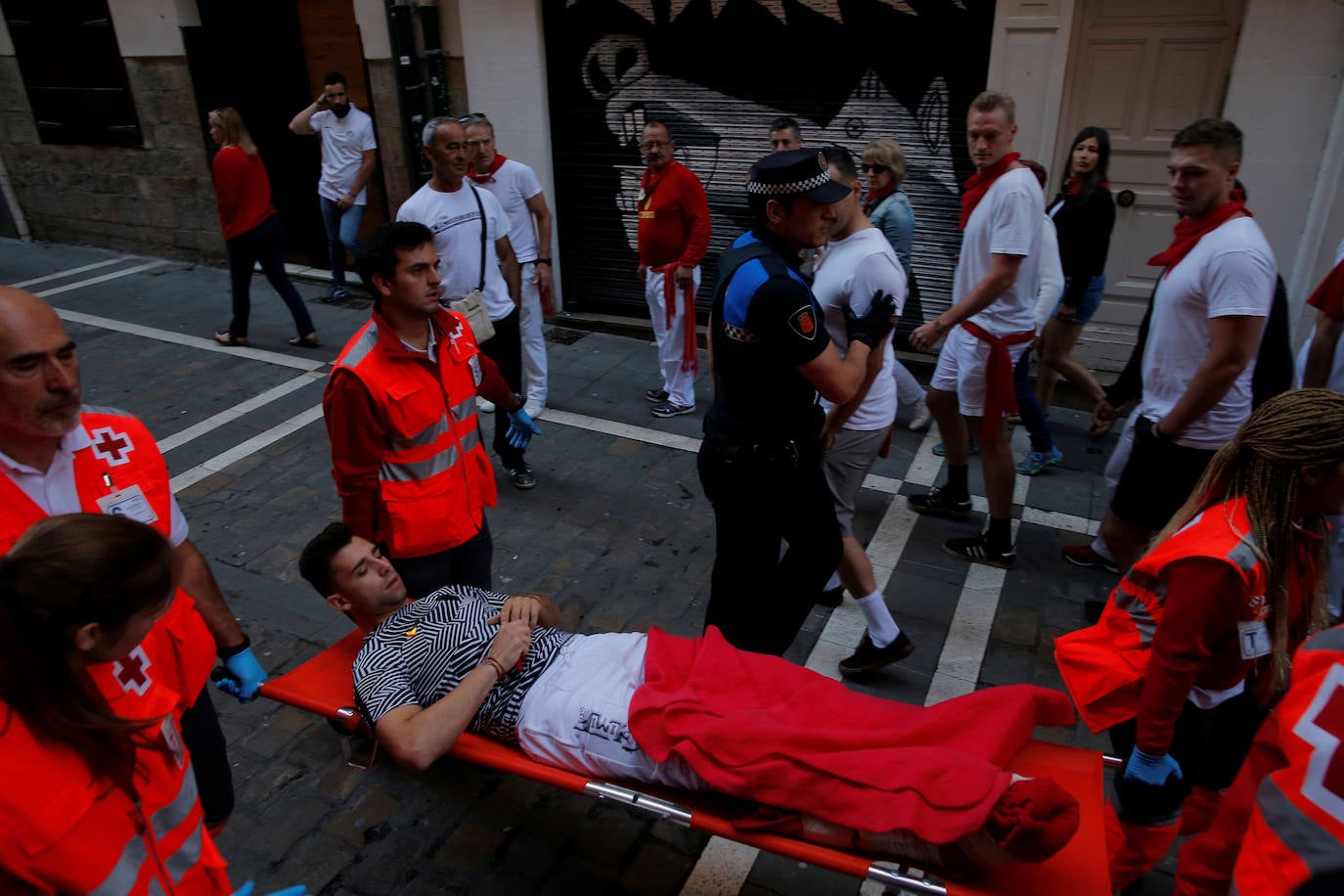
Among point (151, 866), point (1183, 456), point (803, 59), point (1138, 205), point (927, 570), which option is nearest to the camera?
point (151, 866)

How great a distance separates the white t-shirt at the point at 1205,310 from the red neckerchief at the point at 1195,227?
3 cm

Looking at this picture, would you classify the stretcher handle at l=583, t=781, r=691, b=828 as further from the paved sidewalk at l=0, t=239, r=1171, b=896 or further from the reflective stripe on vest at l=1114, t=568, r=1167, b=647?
the reflective stripe on vest at l=1114, t=568, r=1167, b=647

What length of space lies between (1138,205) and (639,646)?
5336 mm

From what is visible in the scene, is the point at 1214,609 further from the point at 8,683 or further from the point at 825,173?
the point at 8,683

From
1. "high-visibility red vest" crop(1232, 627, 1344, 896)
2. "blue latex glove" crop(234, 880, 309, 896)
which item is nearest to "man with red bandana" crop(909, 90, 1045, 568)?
"high-visibility red vest" crop(1232, 627, 1344, 896)

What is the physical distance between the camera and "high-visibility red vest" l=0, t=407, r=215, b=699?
7.55 feet

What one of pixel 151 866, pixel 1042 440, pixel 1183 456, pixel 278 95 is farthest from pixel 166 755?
pixel 278 95

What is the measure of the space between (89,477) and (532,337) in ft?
13.7

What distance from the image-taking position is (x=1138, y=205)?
6270 mm

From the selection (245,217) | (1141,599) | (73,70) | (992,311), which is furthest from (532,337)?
(73,70)

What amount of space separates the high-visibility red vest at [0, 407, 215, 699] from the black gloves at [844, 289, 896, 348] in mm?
2177

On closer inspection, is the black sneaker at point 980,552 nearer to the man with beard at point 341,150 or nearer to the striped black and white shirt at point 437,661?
the striped black and white shirt at point 437,661

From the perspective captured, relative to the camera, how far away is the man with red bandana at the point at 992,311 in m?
4.20

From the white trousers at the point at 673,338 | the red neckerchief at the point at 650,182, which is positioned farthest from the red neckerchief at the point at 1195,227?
the red neckerchief at the point at 650,182
